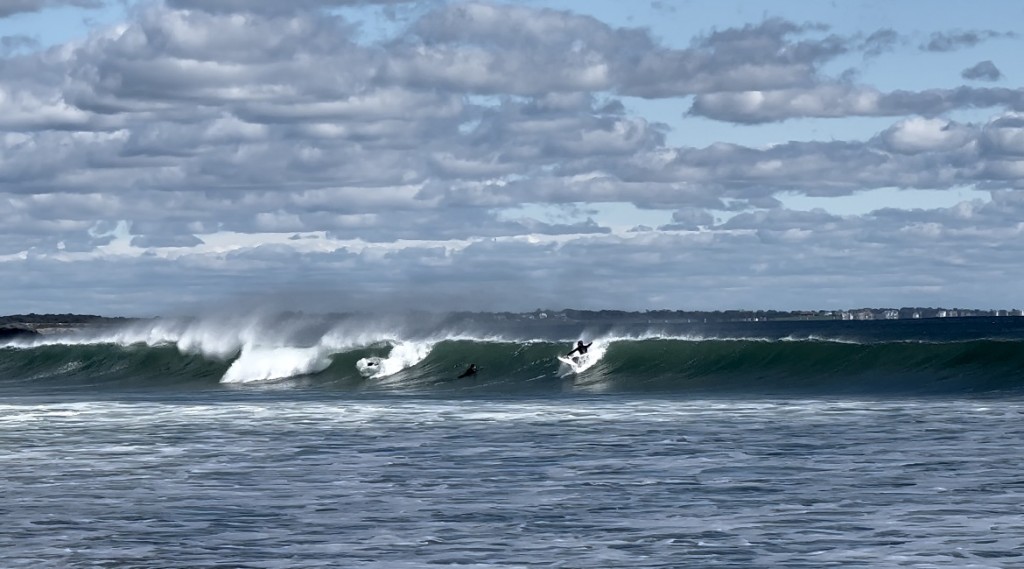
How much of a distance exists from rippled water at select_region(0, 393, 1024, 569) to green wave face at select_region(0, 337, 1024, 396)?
14.8 m

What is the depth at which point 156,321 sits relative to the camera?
78.4 metres

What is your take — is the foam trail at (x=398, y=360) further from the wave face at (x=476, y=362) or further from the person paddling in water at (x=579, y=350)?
the person paddling in water at (x=579, y=350)

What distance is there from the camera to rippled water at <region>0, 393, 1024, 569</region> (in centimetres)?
1310

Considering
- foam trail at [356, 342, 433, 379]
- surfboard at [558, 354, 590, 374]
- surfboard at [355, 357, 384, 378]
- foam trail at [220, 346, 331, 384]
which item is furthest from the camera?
foam trail at [220, 346, 331, 384]

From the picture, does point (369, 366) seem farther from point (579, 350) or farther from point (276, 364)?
point (579, 350)

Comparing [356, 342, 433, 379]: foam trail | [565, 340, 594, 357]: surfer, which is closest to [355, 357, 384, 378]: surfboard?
[356, 342, 433, 379]: foam trail

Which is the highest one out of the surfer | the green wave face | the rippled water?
the surfer

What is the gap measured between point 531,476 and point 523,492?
1473mm

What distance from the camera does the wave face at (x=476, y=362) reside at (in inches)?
1724

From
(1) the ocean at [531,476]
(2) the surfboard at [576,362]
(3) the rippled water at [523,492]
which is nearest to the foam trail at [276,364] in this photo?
(2) the surfboard at [576,362]

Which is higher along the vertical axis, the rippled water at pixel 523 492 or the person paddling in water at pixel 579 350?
the person paddling in water at pixel 579 350

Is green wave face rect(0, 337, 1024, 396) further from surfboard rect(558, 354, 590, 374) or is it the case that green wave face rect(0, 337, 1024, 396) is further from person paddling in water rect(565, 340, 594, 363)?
person paddling in water rect(565, 340, 594, 363)

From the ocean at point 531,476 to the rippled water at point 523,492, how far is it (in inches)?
2.1

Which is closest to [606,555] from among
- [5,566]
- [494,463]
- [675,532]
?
[675,532]
